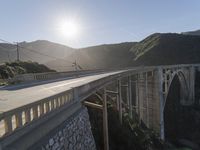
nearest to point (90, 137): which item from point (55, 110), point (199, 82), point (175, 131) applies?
point (55, 110)

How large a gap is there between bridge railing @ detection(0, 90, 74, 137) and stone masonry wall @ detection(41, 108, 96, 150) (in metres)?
0.73

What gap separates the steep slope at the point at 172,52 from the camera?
7294cm

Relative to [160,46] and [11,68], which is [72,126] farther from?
[160,46]

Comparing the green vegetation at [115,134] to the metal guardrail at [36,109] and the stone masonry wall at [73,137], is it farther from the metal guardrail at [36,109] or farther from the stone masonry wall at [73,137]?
the stone masonry wall at [73,137]

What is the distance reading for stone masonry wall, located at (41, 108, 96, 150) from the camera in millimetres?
7176

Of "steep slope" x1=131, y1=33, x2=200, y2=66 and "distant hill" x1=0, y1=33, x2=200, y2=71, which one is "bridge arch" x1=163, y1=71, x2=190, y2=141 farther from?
"distant hill" x1=0, y1=33, x2=200, y2=71

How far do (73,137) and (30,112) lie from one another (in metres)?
2.63

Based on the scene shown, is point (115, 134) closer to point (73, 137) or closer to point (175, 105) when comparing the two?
point (73, 137)

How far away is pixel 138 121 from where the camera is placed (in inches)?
1095

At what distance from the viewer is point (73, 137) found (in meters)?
8.70

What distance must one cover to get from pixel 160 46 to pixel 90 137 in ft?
248

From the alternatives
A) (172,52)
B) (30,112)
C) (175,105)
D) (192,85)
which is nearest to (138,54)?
(172,52)

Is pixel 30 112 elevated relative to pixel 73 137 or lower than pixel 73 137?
elevated

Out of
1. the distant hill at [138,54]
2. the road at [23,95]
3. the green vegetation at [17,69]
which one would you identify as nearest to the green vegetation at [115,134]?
the road at [23,95]
